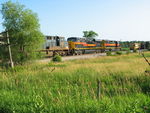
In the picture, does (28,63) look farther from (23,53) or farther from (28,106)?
(28,106)

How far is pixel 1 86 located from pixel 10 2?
9238 millimetres

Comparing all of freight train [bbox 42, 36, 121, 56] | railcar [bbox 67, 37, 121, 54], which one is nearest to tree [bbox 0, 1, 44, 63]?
freight train [bbox 42, 36, 121, 56]

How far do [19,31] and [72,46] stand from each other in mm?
23266

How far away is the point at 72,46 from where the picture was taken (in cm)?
3603

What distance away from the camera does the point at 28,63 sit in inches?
538

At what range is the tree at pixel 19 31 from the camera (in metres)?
13.1

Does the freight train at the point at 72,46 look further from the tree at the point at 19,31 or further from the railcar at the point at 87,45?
the tree at the point at 19,31

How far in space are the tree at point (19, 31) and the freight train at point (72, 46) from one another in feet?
44.5

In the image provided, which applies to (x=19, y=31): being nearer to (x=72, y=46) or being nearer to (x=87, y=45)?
(x=72, y=46)

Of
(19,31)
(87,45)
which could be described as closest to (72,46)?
(87,45)

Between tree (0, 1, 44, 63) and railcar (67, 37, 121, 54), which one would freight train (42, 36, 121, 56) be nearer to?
railcar (67, 37, 121, 54)

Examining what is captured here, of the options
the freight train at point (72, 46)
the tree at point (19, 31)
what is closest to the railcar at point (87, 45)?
the freight train at point (72, 46)

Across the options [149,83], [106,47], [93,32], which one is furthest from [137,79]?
[93,32]

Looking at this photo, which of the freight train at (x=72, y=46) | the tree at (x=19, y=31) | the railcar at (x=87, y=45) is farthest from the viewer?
the railcar at (x=87, y=45)
